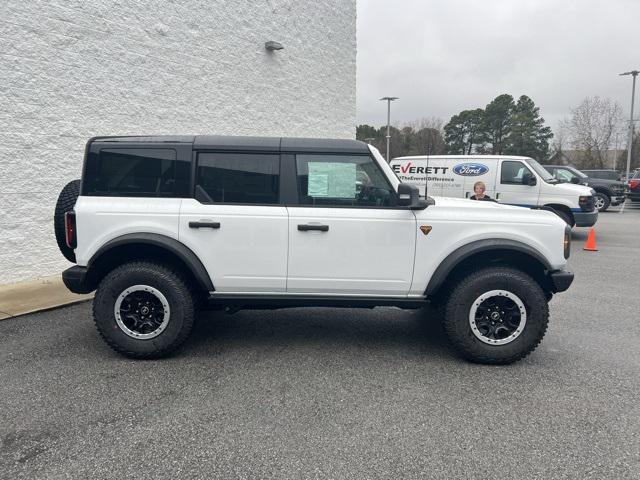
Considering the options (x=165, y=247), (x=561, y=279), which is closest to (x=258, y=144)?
(x=165, y=247)

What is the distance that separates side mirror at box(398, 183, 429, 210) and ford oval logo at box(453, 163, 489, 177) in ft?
26.7

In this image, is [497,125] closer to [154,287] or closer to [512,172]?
[512,172]

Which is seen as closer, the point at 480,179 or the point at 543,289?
the point at 543,289

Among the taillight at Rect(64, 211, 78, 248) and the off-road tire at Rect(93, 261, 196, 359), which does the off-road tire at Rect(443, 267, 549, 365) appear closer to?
the off-road tire at Rect(93, 261, 196, 359)

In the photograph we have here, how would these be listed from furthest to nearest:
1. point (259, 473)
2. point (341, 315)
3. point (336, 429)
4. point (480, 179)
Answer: point (480, 179) < point (341, 315) < point (336, 429) < point (259, 473)

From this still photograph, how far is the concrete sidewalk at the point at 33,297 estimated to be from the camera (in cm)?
524

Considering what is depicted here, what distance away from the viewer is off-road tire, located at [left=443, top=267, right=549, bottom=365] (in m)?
3.79

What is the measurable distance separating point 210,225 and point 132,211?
684 mm

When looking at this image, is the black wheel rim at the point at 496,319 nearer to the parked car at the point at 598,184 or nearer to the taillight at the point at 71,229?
the taillight at the point at 71,229

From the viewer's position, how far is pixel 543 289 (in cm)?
417

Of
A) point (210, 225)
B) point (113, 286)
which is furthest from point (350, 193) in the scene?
point (113, 286)

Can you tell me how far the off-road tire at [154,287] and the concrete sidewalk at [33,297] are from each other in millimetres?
1990

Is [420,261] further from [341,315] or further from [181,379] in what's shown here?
[181,379]

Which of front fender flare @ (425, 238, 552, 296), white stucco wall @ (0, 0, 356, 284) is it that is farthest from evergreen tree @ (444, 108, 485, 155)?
front fender flare @ (425, 238, 552, 296)
